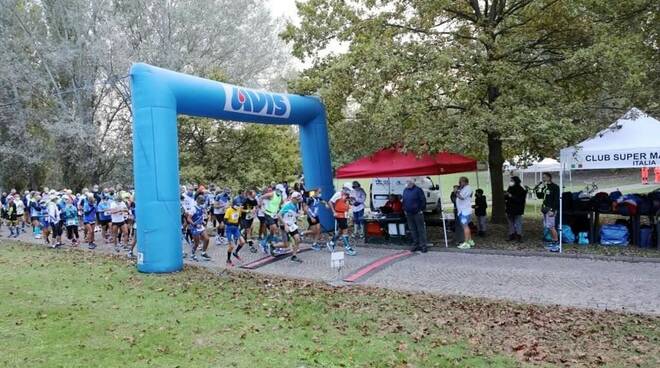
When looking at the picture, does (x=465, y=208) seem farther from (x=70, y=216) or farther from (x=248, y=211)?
(x=70, y=216)

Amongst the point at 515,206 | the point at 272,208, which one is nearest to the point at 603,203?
the point at 515,206

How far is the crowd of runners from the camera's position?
12.3 metres

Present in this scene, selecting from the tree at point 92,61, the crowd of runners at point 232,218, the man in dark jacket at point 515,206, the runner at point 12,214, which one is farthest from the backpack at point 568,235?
the runner at point 12,214

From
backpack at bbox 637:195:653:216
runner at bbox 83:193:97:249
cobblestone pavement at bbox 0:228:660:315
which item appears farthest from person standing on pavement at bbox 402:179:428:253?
runner at bbox 83:193:97:249

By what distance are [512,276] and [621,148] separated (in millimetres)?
3968

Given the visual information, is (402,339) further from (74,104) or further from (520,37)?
(74,104)

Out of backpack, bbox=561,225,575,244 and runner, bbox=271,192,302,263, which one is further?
backpack, bbox=561,225,575,244

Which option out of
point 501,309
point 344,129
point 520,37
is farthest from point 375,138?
point 501,309

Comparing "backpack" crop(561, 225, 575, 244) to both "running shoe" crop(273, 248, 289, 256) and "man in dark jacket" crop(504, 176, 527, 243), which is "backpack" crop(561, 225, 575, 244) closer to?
"man in dark jacket" crop(504, 176, 527, 243)

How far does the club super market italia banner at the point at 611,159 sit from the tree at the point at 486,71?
1.57 ft

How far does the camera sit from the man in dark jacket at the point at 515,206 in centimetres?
1285

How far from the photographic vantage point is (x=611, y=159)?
10961mm

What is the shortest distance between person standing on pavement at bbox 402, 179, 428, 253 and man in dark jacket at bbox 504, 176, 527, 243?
228 cm

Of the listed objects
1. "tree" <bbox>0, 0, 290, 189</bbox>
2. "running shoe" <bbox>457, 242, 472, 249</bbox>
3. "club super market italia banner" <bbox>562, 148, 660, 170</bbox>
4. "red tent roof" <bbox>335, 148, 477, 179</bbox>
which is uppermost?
"tree" <bbox>0, 0, 290, 189</bbox>
